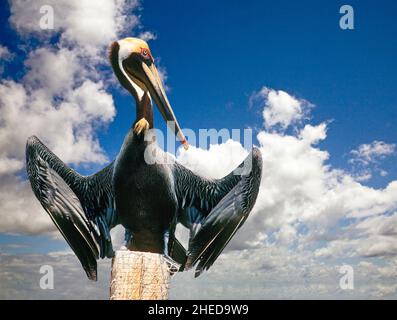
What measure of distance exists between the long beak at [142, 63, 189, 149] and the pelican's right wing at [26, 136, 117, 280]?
1690 mm

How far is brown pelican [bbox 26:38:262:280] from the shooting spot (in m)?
9.34

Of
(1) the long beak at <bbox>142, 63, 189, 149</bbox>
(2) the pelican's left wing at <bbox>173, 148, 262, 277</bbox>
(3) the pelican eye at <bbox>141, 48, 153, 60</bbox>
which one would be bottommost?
→ (2) the pelican's left wing at <bbox>173, 148, 262, 277</bbox>

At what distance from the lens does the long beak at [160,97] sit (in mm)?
10297

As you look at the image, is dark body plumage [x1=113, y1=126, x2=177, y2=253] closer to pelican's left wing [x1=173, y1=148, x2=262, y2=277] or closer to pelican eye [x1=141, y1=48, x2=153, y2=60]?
pelican's left wing [x1=173, y1=148, x2=262, y2=277]

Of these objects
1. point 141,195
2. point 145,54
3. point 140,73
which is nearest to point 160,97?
point 140,73

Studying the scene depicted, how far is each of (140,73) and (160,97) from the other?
2.26 ft

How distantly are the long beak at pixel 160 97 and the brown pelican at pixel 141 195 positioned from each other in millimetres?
22

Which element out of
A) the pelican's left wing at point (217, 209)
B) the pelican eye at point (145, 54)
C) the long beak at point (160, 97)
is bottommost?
the pelican's left wing at point (217, 209)

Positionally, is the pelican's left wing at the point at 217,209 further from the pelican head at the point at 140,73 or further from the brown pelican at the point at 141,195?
the pelican head at the point at 140,73

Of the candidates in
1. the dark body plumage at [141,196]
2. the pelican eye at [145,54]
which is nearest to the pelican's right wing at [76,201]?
the dark body plumage at [141,196]

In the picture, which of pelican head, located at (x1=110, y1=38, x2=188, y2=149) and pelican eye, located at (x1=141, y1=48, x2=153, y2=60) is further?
pelican eye, located at (x1=141, y1=48, x2=153, y2=60)

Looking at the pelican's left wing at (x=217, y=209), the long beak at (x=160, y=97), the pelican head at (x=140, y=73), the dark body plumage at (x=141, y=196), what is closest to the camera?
the dark body plumage at (x=141, y=196)

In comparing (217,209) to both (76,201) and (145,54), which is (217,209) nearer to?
(76,201)

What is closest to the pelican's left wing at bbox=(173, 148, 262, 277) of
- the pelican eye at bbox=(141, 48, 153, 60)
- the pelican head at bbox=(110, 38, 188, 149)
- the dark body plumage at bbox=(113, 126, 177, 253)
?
the dark body plumage at bbox=(113, 126, 177, 253)
